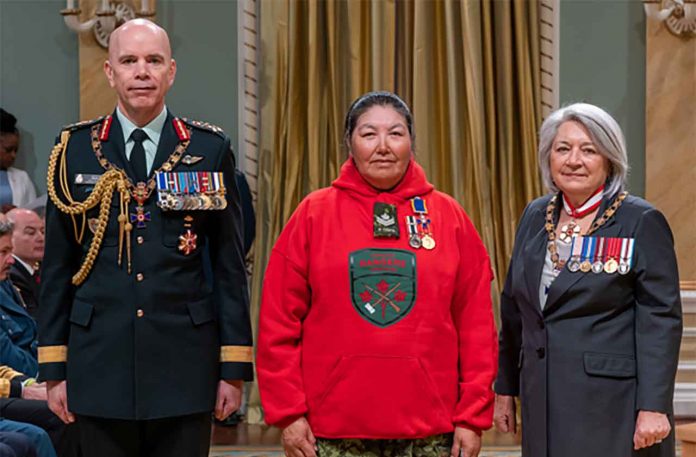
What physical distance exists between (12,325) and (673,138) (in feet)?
11.0

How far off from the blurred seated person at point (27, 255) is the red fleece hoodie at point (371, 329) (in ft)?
6.25

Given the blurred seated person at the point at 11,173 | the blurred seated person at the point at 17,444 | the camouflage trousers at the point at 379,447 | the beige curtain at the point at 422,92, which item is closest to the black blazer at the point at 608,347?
the camouflage trousers at the point at 379,447

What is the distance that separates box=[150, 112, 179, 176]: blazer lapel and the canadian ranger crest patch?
0.48 metres

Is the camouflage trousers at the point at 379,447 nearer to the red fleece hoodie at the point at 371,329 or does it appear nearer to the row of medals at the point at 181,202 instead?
the red fleece hoodie at the point at 371,329

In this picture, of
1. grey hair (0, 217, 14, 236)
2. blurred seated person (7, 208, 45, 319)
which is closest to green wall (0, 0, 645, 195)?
blurred seated person (7, 208, 45, 319)

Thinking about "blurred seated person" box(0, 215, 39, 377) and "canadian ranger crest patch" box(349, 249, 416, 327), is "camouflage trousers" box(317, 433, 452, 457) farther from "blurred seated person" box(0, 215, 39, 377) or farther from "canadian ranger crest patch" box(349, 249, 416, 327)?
"blurred seated person" box(0, 215, 39, 377)

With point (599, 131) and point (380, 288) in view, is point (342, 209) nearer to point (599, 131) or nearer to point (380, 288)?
point (380, 288)

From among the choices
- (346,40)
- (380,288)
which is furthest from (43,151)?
(380,288)

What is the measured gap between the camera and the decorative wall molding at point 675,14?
5.37 m

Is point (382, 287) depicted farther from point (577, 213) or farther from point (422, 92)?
point (422, 92)

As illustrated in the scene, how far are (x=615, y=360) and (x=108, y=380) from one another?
3.74ft

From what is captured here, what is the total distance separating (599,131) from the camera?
2.55 m

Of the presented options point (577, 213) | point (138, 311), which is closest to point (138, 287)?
point (138, 311)

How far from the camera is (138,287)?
2451 millimetres
